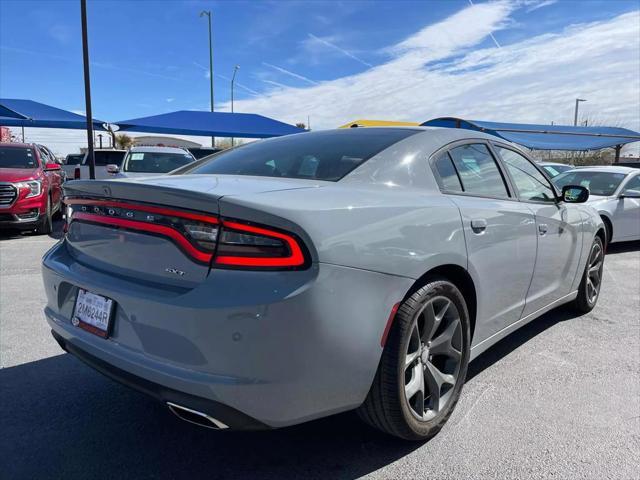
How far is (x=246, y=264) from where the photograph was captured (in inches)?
70.8

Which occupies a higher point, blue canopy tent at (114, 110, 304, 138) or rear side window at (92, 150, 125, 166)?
blue canopy tent at (114, 110, 304, 138)

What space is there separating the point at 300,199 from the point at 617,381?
8.29 feet

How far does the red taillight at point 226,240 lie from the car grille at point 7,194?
7680mm

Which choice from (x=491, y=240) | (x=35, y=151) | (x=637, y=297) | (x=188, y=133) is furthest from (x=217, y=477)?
(x=188, y=133)

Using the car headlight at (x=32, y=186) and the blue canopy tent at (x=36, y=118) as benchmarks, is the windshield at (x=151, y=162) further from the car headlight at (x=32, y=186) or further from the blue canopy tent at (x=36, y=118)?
the blue canopy tent at (x=36, y=118)

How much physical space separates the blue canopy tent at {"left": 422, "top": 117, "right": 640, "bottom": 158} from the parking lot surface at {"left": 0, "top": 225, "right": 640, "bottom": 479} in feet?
53.6

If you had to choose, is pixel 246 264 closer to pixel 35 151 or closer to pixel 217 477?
pixel 217 477

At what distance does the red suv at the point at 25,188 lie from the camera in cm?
827

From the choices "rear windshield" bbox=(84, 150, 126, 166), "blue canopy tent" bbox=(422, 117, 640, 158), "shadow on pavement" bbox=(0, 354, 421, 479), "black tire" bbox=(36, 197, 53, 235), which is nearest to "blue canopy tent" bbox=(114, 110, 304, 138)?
"rear windshield" bbox=(84, 150, 126, 166)

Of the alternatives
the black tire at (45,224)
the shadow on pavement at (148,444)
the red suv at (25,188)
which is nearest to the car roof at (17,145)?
the red suv at (25,188)

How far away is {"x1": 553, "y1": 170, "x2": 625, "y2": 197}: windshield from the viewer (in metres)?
8.16

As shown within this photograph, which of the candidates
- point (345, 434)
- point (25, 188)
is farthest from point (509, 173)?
point (25, 188)

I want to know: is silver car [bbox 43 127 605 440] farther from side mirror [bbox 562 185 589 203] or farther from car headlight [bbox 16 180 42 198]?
car headlight [bbox 16 180 42 198]

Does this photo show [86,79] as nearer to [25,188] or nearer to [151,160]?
[151,160]
